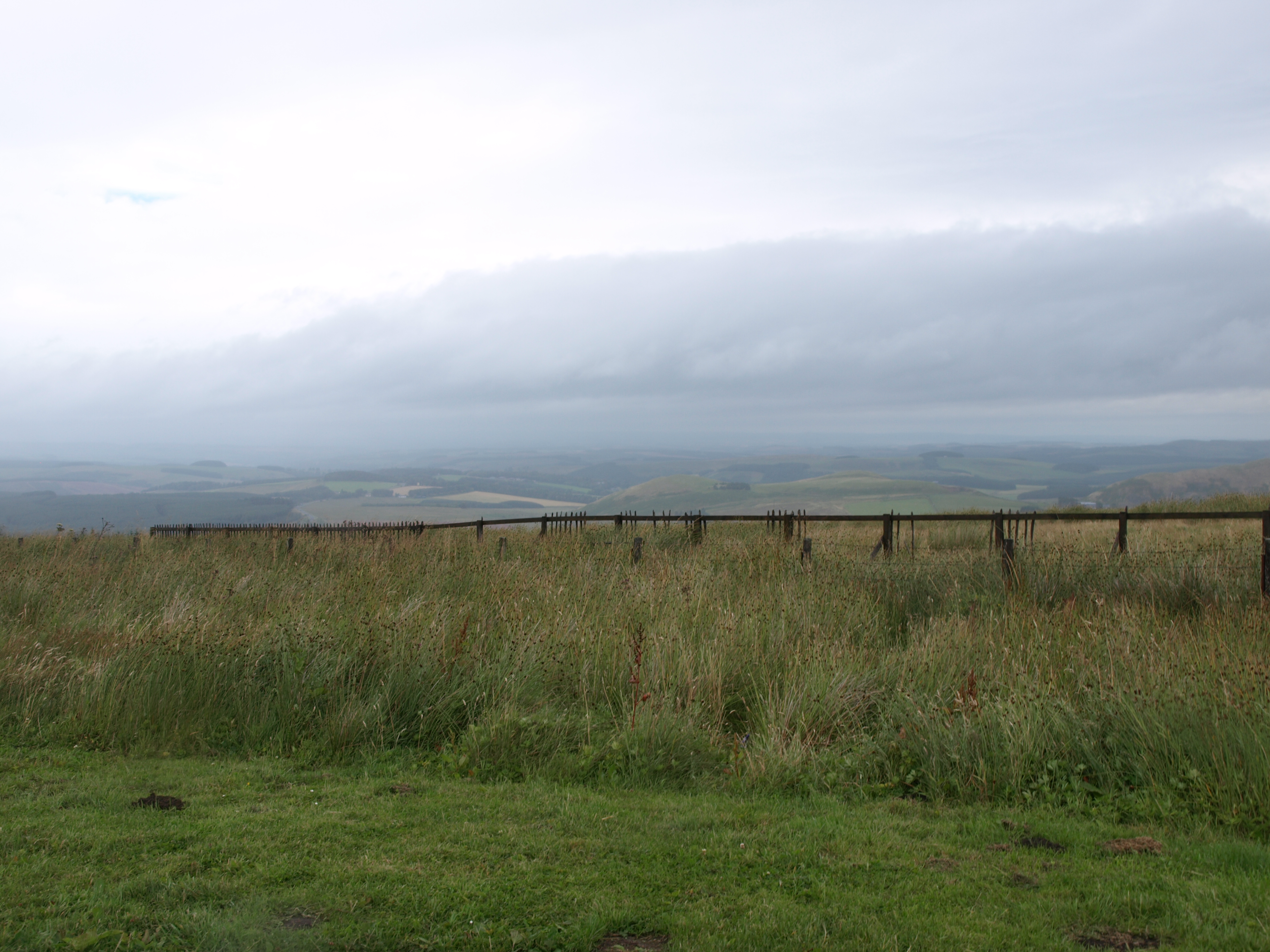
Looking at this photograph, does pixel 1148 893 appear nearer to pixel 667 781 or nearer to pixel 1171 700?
pixel 1171 700

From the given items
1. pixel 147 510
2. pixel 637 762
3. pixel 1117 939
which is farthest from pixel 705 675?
pixel 147 510

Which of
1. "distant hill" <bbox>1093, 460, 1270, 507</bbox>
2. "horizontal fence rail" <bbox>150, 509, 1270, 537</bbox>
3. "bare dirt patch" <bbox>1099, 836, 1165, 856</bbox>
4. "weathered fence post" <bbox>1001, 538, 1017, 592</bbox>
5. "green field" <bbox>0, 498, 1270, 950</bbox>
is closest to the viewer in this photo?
"green field" <bbox>0, 498, 1270, 950</bbox>

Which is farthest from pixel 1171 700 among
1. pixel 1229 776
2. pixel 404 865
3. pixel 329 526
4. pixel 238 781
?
pixel 329 526

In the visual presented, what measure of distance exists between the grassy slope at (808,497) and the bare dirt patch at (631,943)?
86226 mm

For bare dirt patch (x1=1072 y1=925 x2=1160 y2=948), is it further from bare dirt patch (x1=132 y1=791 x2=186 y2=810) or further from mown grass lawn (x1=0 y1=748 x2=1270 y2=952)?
bare dirt patch (x1=132 y1=791 x2=186 y2=810)

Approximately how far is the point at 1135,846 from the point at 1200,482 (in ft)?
445

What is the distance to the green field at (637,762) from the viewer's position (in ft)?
11.9

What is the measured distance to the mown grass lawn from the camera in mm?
3418

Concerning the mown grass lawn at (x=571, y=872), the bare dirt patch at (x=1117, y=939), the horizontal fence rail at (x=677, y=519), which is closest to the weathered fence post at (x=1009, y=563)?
the horizontal fence rail at (x=677, y=519)

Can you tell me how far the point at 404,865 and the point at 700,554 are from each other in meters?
9.57

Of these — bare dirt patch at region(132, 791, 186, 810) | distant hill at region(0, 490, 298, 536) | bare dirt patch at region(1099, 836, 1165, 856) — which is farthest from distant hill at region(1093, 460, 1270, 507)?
distant hill at region(0, 490, 298, 536)

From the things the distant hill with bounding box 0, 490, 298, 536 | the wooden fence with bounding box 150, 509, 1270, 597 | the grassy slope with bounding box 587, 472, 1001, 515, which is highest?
the wooden fence with bounding box 150, 509, 1270, 597

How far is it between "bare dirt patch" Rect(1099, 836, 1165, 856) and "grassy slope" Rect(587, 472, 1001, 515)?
3330 inches

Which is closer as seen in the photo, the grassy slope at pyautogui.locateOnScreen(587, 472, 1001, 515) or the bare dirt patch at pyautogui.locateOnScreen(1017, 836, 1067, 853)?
the bare dirt patch at pyautogui.locateOnScreen(1017, 836, 1067, 853)
